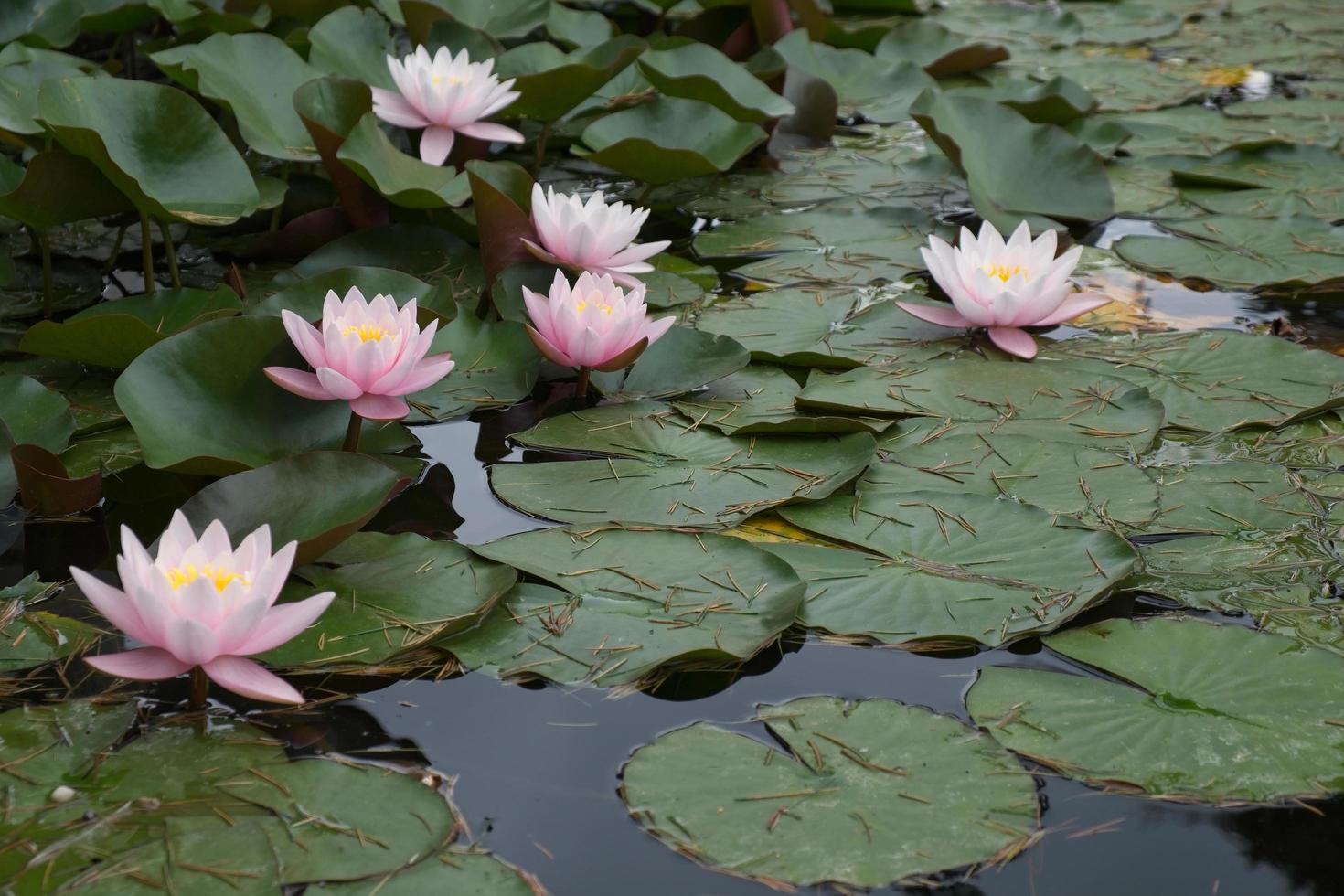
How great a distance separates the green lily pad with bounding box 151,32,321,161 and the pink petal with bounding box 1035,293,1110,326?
5.58 feet

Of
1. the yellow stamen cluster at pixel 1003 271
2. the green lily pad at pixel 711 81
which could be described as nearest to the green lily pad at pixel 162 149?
the green lily pad at pixel 711 81

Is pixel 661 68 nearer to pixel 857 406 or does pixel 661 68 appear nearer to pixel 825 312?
pixel 825 312

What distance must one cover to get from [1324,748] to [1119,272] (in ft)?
5.77

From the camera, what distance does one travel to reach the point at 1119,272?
2.89 meters

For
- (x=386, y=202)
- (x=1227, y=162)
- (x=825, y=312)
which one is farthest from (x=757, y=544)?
(x=1227, y=162)

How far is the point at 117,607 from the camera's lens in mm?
1286

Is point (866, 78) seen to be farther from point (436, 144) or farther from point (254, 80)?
point (254, 80)

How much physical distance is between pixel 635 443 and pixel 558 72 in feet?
4.41

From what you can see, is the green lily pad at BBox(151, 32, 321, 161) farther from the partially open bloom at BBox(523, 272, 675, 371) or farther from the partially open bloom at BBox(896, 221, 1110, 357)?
the partially open bloom at BBox(896, 221, 1110, 357)

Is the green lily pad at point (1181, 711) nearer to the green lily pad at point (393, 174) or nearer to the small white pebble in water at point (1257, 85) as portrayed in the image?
the green lily pad at point (393, 174)

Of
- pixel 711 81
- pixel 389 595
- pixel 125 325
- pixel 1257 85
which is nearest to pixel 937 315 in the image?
pixel 711 81

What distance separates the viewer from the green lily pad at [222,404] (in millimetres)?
1690

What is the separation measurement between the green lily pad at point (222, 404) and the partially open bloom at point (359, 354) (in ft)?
0.13

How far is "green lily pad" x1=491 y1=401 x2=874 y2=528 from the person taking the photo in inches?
71.7
